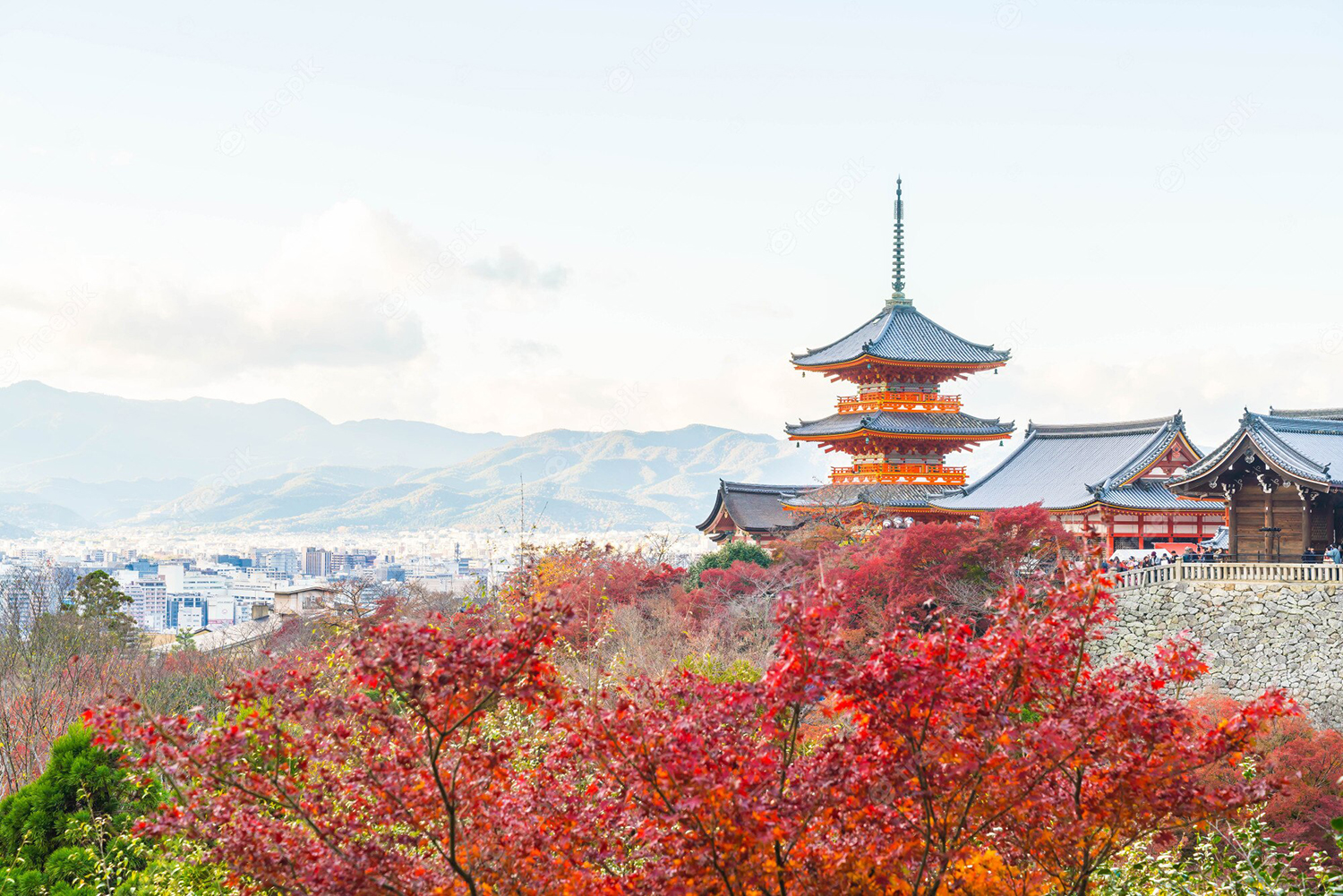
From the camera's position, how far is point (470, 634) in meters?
4.91

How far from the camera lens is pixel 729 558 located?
2673cm

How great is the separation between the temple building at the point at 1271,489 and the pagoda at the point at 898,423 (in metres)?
9.87

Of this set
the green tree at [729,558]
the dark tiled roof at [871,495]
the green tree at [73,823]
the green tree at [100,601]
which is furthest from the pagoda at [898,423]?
the green tree at [73,823]

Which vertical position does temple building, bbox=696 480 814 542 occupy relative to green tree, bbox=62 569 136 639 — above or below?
above

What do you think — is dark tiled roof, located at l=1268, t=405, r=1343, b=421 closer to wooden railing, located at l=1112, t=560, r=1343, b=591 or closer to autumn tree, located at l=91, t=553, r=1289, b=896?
wooden railing, located at l=1112, t=560, r=1343, b=591

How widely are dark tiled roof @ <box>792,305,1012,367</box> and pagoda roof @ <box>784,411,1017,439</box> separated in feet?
5.14

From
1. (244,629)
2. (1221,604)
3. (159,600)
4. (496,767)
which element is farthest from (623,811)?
(159,600)

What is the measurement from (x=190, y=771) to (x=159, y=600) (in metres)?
101

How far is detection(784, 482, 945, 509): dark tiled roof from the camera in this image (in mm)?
29203

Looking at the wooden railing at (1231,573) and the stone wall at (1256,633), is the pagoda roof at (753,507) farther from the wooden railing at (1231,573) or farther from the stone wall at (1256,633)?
the stone wall at (1256,633)

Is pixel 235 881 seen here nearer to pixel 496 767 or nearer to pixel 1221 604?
pixel 496 767

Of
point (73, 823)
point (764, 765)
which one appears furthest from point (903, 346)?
point (764, 765)

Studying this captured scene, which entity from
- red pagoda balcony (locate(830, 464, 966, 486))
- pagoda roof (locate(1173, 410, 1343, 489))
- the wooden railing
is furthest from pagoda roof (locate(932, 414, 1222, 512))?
the wooden railing

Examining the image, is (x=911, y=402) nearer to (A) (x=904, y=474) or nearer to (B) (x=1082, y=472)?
(A) (x=904, y=474)
